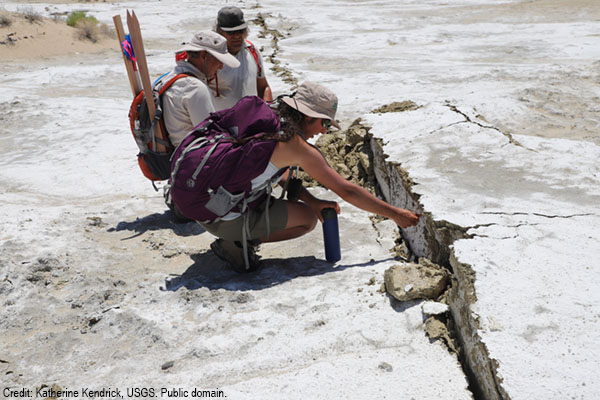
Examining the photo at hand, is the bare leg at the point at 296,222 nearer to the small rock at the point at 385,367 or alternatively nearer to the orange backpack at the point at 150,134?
the orange backpack at the point at 150,134

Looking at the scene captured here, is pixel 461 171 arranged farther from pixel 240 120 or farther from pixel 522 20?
pixel 522 20

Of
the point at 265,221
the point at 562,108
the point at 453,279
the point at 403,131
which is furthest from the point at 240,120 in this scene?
the point at 562,108

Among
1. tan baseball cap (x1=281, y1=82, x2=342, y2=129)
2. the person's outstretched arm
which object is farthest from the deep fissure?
tan baseball cap (x1=281, y1=82, x2=342, y2=129)

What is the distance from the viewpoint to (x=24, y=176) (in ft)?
17.7

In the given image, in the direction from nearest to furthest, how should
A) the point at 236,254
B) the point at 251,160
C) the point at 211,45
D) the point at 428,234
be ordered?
the point at 251,160
the point at 428,234
the point at 236,254
the point at 211,45

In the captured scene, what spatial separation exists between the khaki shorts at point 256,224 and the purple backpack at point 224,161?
0.29 feet

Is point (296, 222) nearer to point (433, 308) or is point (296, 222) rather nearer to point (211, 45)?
point (433, 308)

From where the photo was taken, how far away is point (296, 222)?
338 cm

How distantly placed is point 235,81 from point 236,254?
1.71m

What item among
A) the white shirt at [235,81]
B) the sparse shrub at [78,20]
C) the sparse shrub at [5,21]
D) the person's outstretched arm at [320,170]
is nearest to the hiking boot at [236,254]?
the person's outstretched arm at [320,170]

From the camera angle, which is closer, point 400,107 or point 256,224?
point 256,224

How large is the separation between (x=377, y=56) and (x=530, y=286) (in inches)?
310

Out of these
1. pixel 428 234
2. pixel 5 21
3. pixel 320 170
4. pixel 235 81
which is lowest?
pixel 428 234

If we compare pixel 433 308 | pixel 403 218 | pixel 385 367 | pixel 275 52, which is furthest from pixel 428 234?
pixel 275 52
